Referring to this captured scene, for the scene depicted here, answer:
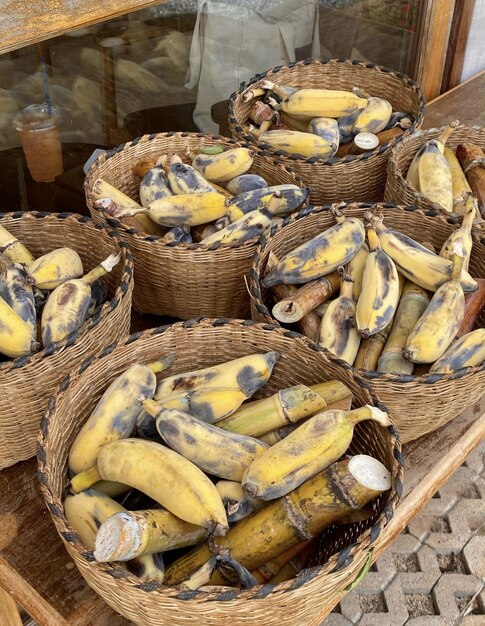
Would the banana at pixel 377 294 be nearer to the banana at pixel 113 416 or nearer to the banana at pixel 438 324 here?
the banana at pixel 438 324

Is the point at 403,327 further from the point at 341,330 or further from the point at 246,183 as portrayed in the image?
the point at 246,183

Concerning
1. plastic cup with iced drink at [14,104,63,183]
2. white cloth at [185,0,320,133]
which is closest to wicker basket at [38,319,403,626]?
plastic cup with iced drink at [14,104,63,183]

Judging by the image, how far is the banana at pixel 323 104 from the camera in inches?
73.3

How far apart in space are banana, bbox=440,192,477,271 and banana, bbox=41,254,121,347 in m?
0.68

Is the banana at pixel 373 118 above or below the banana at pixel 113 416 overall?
above

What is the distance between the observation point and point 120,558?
2.71 feet

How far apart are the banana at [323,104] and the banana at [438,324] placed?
29.3 inches

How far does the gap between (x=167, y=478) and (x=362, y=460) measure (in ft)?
0.93

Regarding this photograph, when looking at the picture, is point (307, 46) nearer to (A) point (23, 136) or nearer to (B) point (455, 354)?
Answer: (A) point (23, 136)

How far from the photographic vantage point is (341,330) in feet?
4.14

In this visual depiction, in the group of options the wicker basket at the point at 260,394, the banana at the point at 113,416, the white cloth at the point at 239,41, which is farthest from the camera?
the white cloth at the point at 239,41

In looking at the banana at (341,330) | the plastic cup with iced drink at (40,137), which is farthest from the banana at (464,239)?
the plastic cup with iced drink at (40,137)

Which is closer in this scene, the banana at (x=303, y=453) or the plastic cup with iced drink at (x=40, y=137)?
the banana at (x=303, y=453)

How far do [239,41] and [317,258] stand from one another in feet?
4.53
